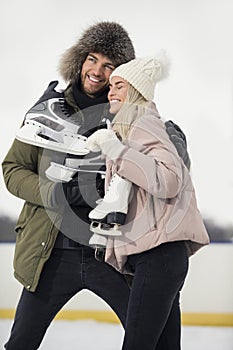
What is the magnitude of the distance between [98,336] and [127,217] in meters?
0.96

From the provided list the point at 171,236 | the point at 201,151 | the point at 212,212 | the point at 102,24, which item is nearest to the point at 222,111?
the point at 201,151

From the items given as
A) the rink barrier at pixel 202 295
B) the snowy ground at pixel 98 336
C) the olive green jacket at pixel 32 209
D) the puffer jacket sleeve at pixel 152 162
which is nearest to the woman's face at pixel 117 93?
the puffer jacket sleeve at pixel 152 162

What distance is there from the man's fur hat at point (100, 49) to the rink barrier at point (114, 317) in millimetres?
952

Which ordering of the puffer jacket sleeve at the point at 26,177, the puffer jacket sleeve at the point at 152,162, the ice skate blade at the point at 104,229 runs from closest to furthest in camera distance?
the puffer jacket sleeve at the point at 152,162, the ice skate blade at the point at 104,229, the puffer jacket sleeve at the point at 26,177

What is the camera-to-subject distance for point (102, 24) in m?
2.21

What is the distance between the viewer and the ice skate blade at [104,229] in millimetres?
1838

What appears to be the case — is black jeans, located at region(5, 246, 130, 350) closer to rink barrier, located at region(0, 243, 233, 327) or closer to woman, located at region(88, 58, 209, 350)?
woman, located at region(88, 58, 209, 350)

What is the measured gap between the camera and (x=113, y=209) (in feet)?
5.96

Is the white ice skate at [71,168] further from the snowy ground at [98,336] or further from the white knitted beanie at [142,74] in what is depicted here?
the snowy ground at [98,336]

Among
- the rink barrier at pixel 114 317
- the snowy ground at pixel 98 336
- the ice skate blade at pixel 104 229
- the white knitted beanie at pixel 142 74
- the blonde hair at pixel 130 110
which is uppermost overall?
the white knitted beanie at pixel 142 74

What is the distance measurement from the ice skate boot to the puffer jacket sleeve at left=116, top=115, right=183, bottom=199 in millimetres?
44

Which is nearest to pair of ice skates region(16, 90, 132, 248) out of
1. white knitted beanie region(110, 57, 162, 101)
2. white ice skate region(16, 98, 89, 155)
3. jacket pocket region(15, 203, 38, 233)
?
white ice skate region(16, 98, 89, 155)

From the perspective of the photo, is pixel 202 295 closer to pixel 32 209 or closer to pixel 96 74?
pixel 32 209

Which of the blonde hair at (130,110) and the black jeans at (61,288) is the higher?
the blonde hair at (130,110)
